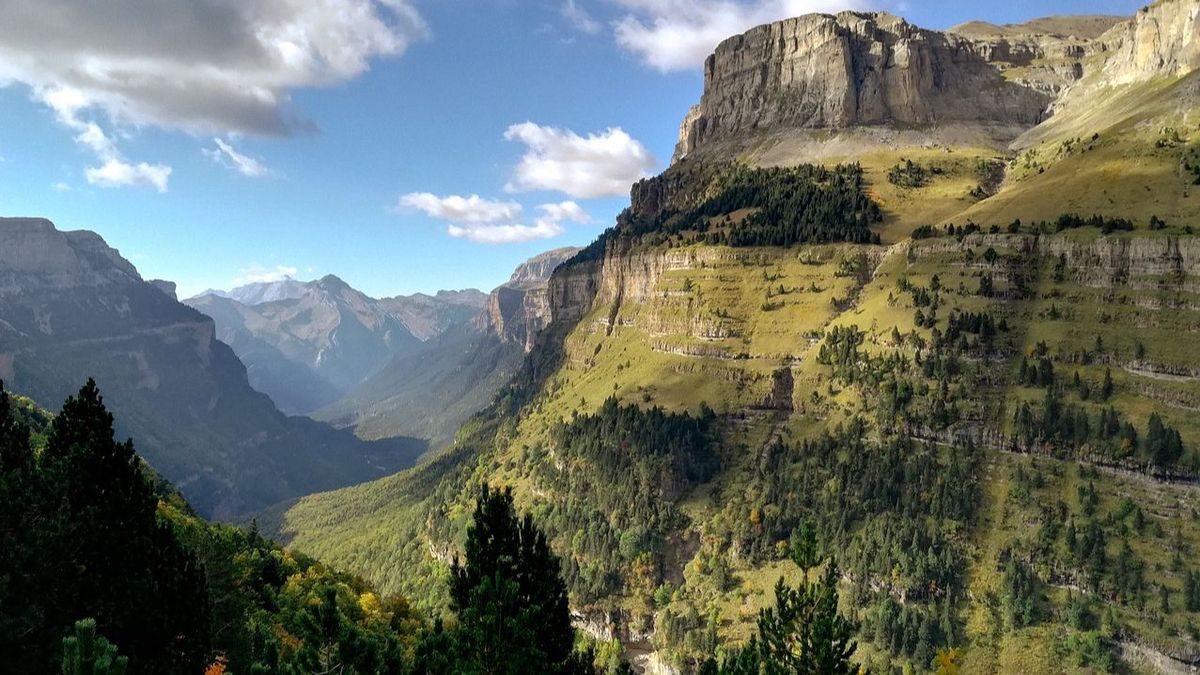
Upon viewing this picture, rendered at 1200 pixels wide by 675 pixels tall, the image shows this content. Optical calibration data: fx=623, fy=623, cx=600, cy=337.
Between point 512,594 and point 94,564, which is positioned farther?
point 512,594

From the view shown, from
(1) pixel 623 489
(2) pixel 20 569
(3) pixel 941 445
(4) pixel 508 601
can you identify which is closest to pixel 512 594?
(4) pixel 508 601

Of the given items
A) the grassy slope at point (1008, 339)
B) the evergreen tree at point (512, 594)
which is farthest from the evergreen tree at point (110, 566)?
the grassy slope at point (1008, 339)

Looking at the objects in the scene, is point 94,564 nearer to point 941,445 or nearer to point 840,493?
point 840,493

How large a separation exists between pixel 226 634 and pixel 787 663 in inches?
1279

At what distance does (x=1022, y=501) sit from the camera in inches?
4215

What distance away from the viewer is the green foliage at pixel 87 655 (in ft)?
52.0

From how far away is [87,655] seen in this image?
16297mm

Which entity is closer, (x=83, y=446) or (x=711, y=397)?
(x=83, y=446)

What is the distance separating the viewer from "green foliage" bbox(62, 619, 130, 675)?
1586cm

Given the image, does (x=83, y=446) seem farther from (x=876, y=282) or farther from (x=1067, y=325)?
(x=876, y=282)

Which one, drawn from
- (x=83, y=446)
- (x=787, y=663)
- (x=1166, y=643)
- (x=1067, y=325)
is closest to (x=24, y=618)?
(x=83, y=446)

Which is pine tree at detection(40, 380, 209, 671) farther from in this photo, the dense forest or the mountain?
the mountain

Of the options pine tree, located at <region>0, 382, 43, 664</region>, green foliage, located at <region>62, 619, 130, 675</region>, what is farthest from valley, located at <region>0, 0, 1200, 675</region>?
green foliage, located at <region>62, 619, 130, 675</region>

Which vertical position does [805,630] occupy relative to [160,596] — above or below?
below
